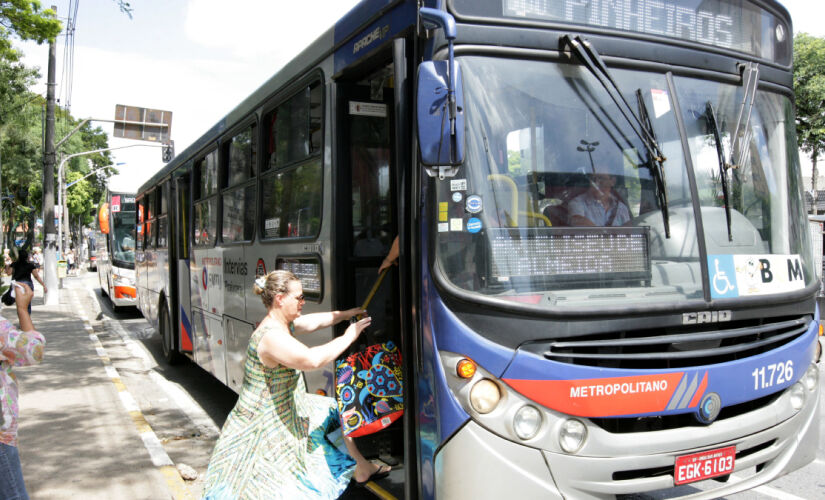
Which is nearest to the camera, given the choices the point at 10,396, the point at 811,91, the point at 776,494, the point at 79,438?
the point at 10,396

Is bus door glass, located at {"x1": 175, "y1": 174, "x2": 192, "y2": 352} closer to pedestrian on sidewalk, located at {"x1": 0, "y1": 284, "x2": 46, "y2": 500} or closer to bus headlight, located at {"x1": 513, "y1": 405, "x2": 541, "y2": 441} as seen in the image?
pedestrian on sidewalk, located at {"x1": 0, "y1": 284, "x2": 46, "y2": 500}

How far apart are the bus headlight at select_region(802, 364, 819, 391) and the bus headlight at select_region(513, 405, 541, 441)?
5.48ft

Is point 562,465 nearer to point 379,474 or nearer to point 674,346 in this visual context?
point 674,346

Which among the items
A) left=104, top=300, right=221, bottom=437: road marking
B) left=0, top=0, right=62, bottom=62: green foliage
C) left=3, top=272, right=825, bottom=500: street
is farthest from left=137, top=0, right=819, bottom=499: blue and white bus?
left=0, top=0, right=62, bottom=62: green foliage

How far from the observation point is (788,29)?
3885mm

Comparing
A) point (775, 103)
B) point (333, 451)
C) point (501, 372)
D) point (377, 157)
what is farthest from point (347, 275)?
point (775, 103)

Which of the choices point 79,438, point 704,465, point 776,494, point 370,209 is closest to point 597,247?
point 704,465

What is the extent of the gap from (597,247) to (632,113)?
672 mm

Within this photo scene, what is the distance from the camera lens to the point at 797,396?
11.4ft

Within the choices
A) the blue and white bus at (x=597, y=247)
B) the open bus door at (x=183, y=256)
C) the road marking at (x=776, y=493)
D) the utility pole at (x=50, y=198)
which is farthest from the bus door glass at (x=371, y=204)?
the utility pole at (x=50, y=198)

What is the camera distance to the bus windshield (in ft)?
9.86

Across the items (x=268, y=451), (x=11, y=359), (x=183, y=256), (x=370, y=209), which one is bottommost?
(x=268, y=451)

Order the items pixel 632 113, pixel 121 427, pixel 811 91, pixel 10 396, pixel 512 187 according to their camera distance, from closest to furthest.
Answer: pixel 512 187
pixel 632 113
pixel 10 396
pixel 121 427
pixel 811 91

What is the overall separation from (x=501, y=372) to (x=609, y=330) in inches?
20.9
